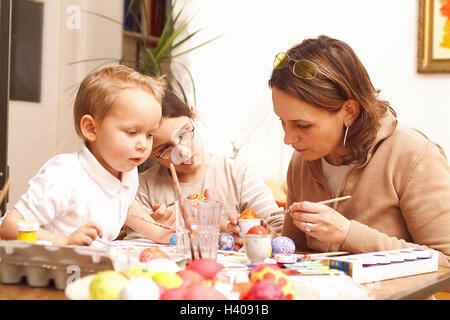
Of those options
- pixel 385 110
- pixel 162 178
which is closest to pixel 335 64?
pixel 385 110

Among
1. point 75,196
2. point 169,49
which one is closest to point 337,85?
point 75,196

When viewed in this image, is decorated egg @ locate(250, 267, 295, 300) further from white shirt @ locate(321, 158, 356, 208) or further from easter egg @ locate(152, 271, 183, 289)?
white shirt @ locate(321, 158, 356, 208)

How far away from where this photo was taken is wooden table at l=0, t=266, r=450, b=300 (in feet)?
3.24

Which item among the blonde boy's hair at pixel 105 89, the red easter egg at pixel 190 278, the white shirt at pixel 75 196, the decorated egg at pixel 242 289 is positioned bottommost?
the decorated egg at pixel 242 289

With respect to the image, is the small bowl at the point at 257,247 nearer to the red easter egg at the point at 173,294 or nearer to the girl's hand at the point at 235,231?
the girl's hand at the point at 235,231

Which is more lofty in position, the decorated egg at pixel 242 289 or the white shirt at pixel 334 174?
the white shirt at pixel 334 174

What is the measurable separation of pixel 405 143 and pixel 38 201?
108cm

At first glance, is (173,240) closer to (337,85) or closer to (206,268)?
(206,268)

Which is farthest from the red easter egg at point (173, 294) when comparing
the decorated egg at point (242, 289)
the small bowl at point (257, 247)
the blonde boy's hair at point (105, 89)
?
the blonde boy's hair at point (105, 89)

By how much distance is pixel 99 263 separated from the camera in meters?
0.99

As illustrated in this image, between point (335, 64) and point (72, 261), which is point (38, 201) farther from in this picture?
point (335, 64)

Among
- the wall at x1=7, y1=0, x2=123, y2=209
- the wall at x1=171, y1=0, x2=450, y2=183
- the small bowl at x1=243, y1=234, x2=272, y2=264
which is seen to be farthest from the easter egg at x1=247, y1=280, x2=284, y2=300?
the wall at x1=171, y1=0, x2=450, y2=183

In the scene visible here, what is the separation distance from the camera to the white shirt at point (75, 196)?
1.37 m

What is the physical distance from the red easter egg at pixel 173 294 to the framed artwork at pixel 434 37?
10.7 feet
